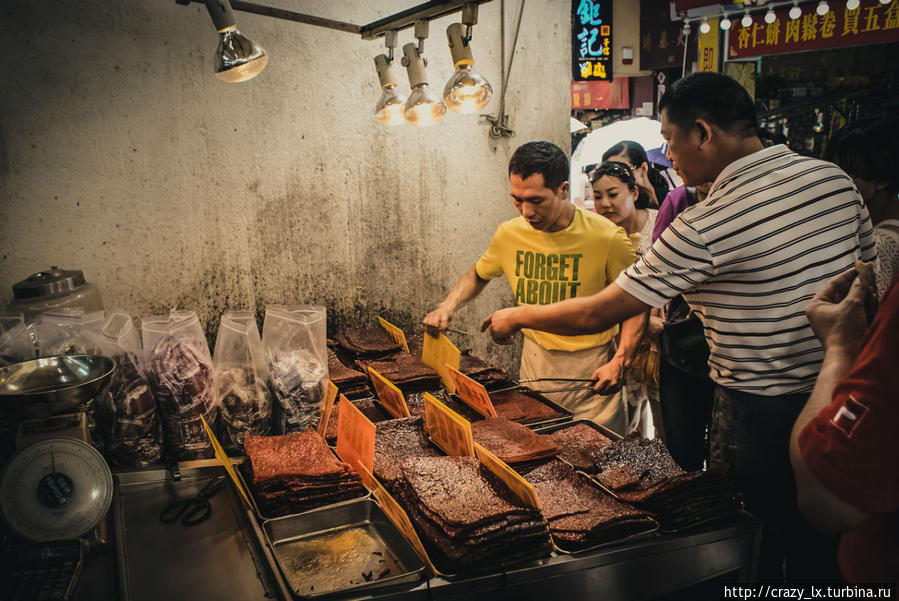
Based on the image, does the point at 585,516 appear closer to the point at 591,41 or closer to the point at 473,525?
the point at 473,525

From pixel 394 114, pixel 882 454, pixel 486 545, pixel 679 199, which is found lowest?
pixel 486 545

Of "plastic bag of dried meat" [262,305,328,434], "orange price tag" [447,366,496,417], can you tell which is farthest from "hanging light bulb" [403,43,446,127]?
"orange price tag" [447,366,496,417]

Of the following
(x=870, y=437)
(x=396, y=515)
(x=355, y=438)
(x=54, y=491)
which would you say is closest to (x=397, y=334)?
(x=355, y=438)

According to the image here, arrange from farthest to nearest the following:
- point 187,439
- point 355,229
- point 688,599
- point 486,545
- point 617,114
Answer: point 617,114, point 355,229, point 187,439, point 688,599, point 486,545

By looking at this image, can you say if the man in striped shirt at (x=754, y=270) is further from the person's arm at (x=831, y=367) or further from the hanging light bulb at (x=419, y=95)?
the hanging light bulb at (x=419, y=95)

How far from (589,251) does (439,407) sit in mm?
1446

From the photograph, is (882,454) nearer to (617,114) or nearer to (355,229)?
(355,229)

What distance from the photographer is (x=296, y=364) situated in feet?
9.05

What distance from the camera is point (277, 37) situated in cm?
341

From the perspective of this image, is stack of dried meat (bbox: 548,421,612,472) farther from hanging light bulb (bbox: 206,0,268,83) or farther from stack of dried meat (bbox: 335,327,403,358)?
hanging light bulb (bbox: 206,0,268,83)

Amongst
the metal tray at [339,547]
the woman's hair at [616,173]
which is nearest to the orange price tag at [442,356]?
the metal tray at [339,547]

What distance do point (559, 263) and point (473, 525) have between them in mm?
1971

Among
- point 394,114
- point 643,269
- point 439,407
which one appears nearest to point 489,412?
point 439,407

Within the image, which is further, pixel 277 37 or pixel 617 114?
pixel 617 114
